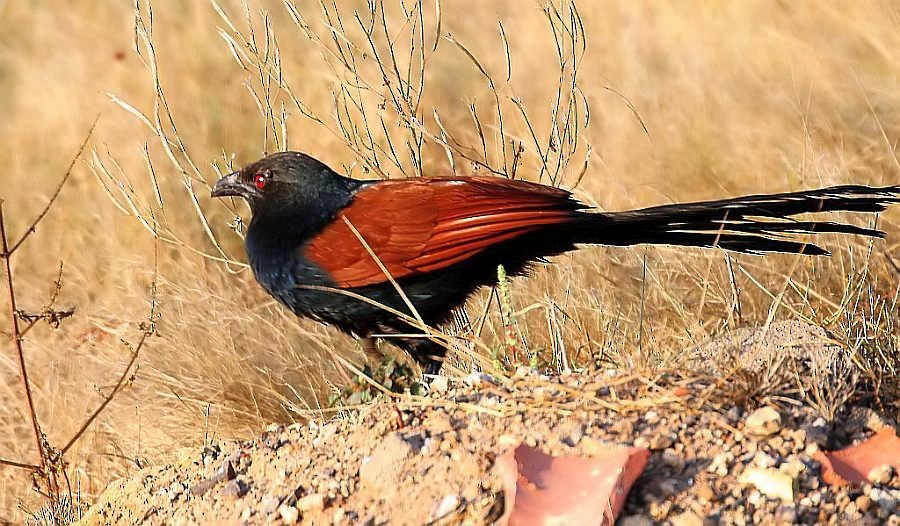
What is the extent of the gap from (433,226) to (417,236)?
0.05 metres

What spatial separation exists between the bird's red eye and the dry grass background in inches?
26.9

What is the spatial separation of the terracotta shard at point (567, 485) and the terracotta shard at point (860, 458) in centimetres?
35

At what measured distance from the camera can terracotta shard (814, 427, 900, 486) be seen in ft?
7.09

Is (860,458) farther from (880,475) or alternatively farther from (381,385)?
(381,385)

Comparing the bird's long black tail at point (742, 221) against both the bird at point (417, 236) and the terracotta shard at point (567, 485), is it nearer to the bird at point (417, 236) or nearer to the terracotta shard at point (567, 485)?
the bird at point (417, 236)

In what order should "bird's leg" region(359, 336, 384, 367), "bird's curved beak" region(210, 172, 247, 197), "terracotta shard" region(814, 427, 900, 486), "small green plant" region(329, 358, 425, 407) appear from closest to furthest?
"terracotta shard" region(814, 427, 900, 486), "small green plant" region(329, 358, 425, 407), "bird's leg" region(359, 336, 384, 367), "bird's curved beak" region(210, 172, 247, 197)

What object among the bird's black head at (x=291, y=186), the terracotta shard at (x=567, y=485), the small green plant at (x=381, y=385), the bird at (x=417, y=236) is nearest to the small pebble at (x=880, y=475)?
the terracotta shard at (x=567, y=485)

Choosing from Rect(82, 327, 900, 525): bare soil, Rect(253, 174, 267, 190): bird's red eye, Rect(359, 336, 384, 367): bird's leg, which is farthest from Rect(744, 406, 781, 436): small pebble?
Rect(253, 174, 267, 190): bird's red eye

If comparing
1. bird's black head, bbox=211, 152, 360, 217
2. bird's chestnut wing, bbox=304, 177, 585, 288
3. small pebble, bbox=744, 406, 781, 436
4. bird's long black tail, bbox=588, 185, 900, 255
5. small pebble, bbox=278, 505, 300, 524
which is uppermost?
bird's black head, bbox=211, 152, 360, 217

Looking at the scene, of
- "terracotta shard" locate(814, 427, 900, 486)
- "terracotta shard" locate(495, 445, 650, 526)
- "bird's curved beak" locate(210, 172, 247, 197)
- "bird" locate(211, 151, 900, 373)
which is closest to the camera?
"terracotta shard" locate(495, 445, 650, 526)

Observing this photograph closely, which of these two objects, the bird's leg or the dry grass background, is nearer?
the bird's leg

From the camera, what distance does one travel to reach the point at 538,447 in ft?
7.36

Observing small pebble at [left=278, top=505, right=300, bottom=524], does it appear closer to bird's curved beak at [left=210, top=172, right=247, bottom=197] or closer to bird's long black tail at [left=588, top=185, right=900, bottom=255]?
bird's long black tail at [left=588, top=185, right=900, bottom=255]

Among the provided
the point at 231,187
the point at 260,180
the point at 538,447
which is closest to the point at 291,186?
the point at 260,180
